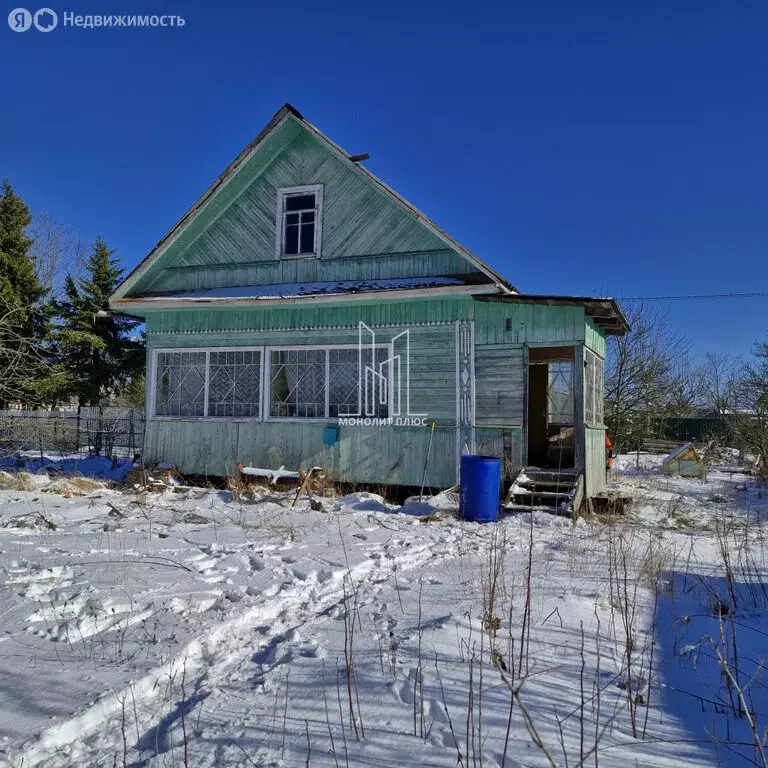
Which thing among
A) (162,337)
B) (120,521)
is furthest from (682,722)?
(162,337)

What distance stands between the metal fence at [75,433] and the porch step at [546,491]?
1277 cm

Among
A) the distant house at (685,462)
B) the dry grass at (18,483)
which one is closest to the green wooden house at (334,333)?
the dry grass at (18,483)

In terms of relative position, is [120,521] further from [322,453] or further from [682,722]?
[682,722]

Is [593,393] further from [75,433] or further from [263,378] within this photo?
[75,433]

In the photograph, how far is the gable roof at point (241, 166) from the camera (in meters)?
9.96

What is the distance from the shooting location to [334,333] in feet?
35.2

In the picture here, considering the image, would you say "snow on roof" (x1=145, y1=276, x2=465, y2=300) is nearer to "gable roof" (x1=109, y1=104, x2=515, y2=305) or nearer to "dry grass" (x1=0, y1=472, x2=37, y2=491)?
"gable roof" (x1=109, y1=104, x2=515, y2=305)

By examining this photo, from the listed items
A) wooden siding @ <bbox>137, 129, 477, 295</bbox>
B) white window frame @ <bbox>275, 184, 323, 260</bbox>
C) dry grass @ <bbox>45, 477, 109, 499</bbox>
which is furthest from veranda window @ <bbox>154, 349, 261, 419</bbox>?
white window frame @ <bbox>275, 184, 323, 260</bbox>

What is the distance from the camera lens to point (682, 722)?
8.73ft

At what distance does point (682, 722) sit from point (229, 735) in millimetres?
2070

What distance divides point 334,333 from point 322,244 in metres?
2.00

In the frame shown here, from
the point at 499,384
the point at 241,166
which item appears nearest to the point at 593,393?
the point at 499,384

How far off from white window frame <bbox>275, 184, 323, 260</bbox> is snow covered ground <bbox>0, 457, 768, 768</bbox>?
6492mm

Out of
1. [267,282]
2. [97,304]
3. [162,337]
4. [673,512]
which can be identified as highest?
[97,304]
